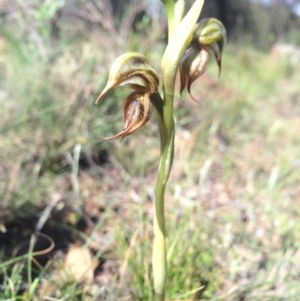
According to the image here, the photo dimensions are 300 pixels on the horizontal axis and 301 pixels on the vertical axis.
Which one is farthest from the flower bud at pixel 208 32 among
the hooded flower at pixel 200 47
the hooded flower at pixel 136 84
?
the hooded flower at pixel 136 84

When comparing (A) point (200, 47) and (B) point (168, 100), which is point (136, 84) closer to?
(B) point (168, 100)

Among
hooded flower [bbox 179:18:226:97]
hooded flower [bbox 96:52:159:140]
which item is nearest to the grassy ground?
hooded flower [bbox 96:52:159:140]

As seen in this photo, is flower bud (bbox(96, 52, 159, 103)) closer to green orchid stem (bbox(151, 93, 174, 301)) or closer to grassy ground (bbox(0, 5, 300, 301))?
green orchid stem (bbox(151, 93, 174, 301))

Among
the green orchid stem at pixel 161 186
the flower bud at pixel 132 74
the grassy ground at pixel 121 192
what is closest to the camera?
the flower bud at pixel 132 74

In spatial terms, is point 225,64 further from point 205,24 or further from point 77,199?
point 205,24

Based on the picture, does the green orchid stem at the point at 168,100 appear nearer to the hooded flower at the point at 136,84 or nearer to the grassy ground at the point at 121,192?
the hooded flower at the point at 136,84
